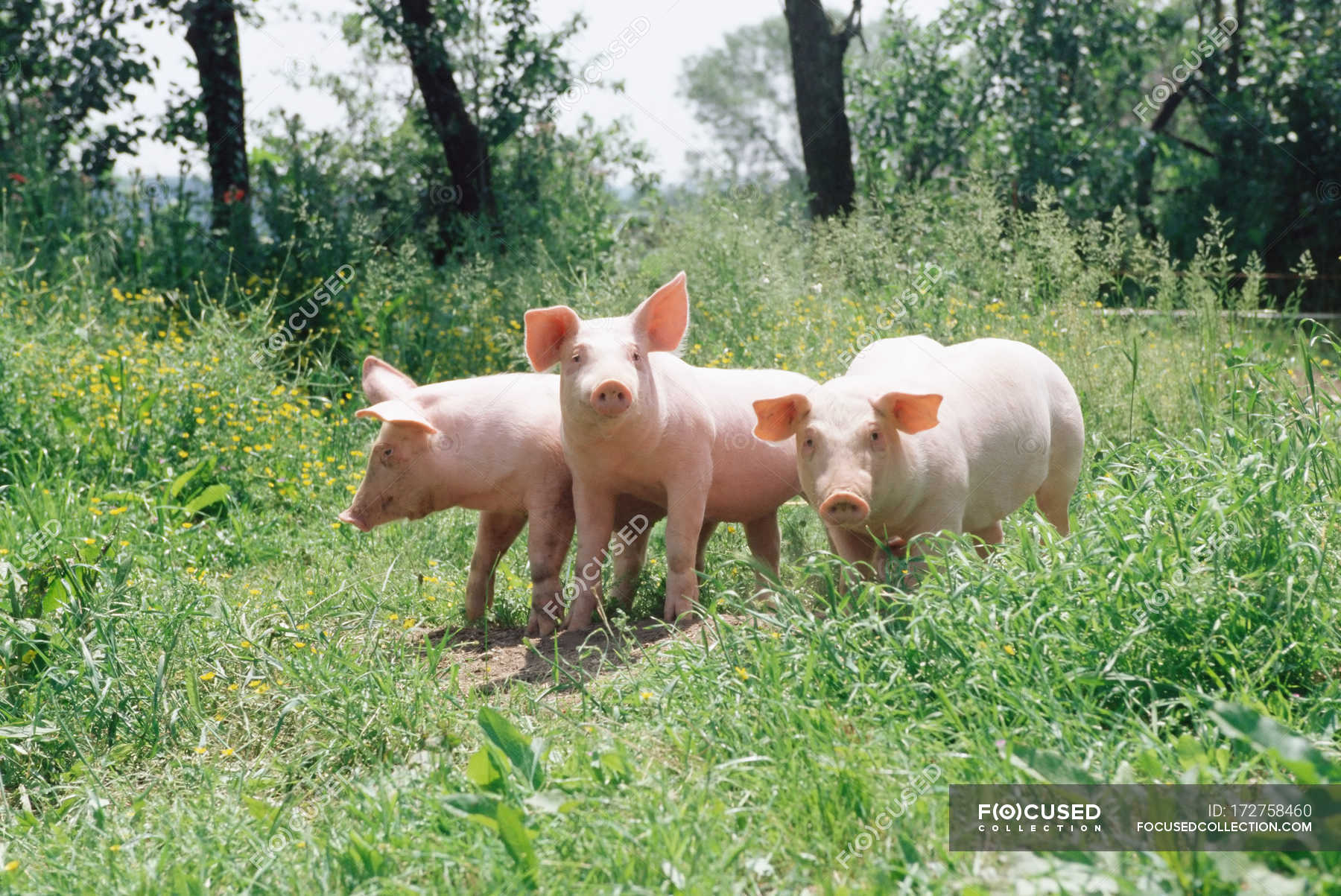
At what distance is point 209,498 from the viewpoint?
18.8 feet

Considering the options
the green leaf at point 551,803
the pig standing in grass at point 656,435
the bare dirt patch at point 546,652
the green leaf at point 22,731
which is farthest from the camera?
the pig standing in grass at point 656,435

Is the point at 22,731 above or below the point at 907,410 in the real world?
below

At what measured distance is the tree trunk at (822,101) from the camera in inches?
408

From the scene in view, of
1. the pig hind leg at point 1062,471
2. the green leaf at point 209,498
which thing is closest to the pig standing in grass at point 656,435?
the pig hind leg at point 1062,471

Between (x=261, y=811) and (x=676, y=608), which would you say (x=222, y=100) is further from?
(x=261, y=811)

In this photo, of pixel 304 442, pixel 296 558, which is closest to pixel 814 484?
pixel 296 558

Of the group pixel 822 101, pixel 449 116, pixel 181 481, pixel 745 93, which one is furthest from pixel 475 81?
pixel 745 93

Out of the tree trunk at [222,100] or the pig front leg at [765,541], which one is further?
the tree trunk at [222,100]

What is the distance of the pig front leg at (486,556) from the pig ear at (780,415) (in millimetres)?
1279

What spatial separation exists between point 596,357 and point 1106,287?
26.2ft

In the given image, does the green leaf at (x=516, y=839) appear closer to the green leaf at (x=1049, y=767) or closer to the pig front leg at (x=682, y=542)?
the green leaf at (x=1049, y=767)

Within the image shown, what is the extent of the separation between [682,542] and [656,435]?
0.42 metres

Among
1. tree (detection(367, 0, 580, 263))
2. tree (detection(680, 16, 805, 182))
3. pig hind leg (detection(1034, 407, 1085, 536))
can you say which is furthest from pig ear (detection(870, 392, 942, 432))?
tree (detection(680, 16, 805, 182))

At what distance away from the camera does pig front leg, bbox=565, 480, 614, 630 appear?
4.17 metres
